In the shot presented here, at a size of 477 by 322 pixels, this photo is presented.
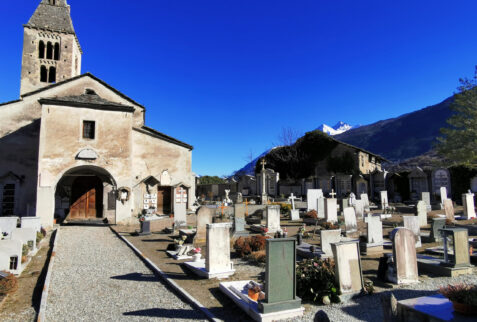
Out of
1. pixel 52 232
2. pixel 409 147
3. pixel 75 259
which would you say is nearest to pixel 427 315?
pixel 75 259

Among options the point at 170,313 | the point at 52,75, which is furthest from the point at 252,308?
the point at 52,75

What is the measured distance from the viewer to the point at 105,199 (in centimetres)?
1934

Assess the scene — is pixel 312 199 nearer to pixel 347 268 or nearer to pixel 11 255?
pixel 347 268

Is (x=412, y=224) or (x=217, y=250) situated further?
(x=412, y=224)

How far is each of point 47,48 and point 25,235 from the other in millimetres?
22330

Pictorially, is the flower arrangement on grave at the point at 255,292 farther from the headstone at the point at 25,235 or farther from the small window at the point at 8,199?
the small window at the point at 8,199

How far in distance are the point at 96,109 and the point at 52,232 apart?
794 centimetres

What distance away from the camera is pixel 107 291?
6770 mm

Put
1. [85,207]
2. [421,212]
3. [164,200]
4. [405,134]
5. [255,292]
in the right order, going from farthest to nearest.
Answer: [405,134] < [164,200] < [85,207] < [421,212] < [255,292]

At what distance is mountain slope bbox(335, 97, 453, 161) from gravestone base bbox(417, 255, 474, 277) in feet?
417

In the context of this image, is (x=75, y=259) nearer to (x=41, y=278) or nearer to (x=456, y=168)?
(x=41, y=278)

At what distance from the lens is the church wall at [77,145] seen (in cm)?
1722

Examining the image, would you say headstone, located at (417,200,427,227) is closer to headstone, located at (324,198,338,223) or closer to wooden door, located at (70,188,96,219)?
headstone, located at (324,198,338,223)

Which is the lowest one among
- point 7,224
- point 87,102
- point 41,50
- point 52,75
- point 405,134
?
point 7,224
